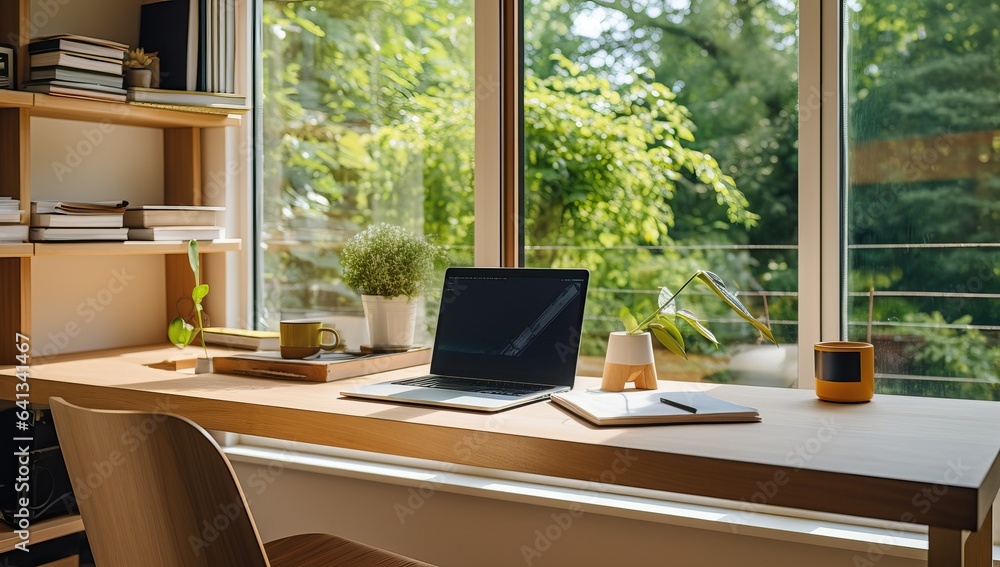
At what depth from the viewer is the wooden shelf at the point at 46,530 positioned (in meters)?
1.95

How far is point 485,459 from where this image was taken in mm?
1375

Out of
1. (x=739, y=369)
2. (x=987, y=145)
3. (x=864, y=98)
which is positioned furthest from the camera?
(x=739, y=369)

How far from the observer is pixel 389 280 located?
2.09 meters

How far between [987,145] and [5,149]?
7.16 feet

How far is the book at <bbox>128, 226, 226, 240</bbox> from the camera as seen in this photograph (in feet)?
7.49

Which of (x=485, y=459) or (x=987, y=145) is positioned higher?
(x=987, y=145)

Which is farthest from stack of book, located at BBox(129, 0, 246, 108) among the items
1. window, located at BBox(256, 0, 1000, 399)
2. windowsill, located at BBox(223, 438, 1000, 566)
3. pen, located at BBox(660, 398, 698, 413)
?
pen, located at BBox(660, 398, 698, 413)

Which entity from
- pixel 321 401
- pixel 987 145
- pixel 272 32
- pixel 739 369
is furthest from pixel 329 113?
pixel 987 145

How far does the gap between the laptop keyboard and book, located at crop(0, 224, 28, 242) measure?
987 mm

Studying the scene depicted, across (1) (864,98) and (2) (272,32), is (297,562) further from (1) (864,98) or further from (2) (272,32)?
(2) (272,32)

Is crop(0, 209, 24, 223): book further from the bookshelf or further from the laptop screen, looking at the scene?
the laptop screen

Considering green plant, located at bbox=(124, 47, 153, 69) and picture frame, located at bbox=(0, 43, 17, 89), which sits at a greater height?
green plant, located at bbox=(124, 47, 153, 69)

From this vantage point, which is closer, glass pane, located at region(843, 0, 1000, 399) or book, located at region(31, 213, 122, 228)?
glass pane, located at region(843, 0, 1000, 399)

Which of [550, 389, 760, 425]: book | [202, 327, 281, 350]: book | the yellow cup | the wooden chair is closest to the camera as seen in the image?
the wooden chair
